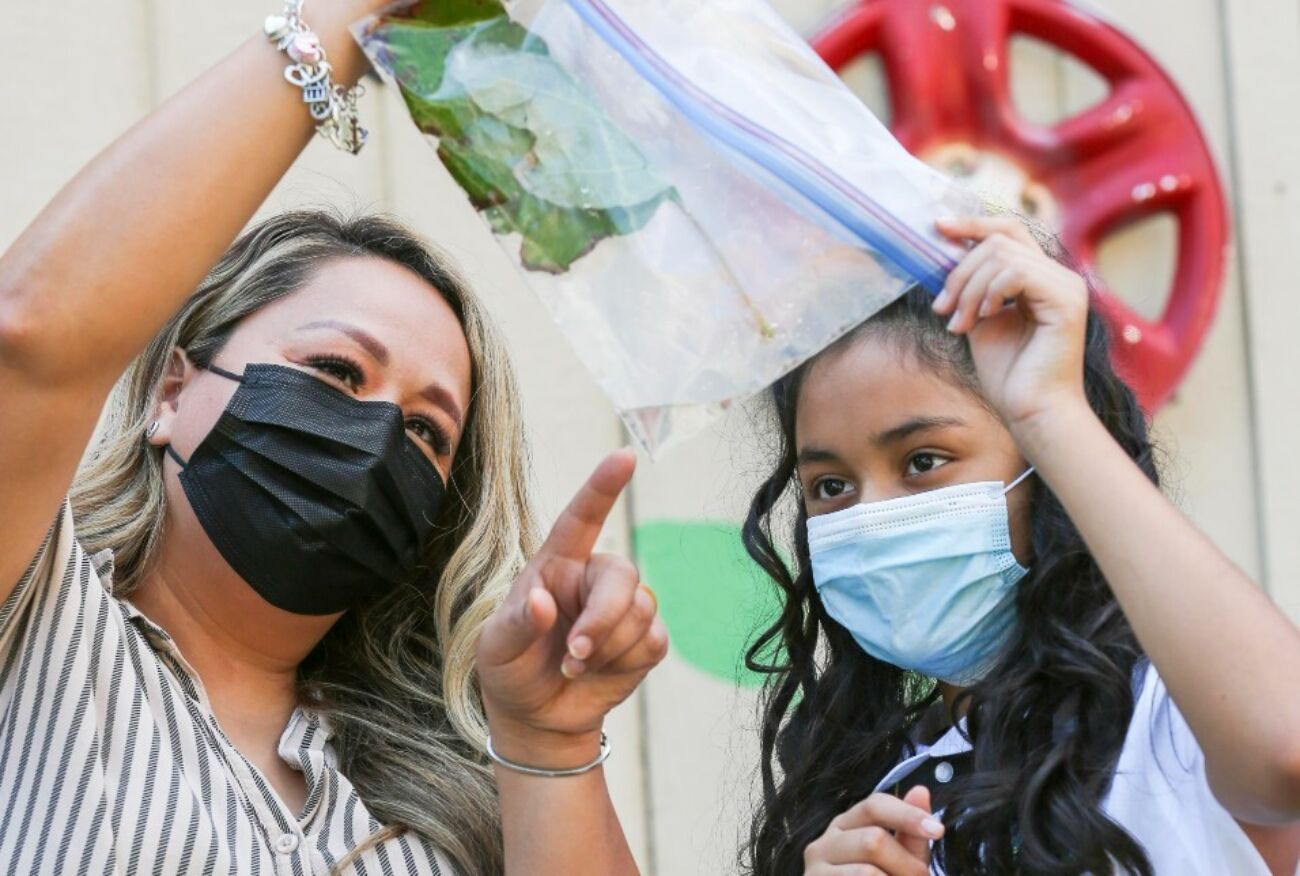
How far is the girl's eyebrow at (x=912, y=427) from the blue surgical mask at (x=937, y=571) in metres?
0.07

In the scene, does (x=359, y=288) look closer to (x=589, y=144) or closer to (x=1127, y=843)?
(x=589, y=144)

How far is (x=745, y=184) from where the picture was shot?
156cm

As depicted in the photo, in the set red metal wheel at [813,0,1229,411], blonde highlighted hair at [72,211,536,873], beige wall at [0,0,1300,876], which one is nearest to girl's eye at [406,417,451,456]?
blonde highlighted hair at [72,211,536,873]

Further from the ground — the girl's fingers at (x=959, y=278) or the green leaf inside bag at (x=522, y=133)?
the green leaf inside bag at (x=522, y=133)

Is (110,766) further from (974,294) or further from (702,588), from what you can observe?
(702,588)

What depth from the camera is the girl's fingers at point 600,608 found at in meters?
1.62

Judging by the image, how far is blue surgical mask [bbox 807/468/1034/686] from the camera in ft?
6.20

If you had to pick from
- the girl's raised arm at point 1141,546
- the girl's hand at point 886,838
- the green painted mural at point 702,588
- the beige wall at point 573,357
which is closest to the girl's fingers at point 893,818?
the girl's hand at point 886,838

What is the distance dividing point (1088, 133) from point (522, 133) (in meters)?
2.17

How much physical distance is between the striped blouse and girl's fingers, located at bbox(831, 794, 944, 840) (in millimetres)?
543

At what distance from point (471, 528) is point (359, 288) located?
1.19ft

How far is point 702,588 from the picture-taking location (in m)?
3.39

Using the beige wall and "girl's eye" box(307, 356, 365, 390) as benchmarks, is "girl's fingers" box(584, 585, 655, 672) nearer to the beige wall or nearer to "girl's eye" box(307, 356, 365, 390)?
"girl's eye" box(307, 356, 365, 390)

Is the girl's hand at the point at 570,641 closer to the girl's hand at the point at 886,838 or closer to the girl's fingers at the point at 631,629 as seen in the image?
the girl's fingers at the point at 631,629
